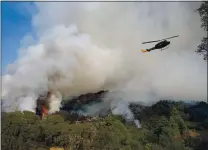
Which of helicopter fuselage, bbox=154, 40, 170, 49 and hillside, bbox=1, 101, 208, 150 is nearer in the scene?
helicopter fuselage, bbox=154, 40, 170, 49

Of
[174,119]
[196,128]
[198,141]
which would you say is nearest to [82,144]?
[198,141]

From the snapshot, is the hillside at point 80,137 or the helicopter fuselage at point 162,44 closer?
the helicopter fuselage at point 162,44

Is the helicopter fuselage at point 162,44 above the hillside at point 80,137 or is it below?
above

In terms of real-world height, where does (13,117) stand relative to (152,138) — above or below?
above

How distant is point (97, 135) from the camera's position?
81875mm

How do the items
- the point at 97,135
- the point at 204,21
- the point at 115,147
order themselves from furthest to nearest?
the point at 97,135
the point at 115,147
the point at 204,21

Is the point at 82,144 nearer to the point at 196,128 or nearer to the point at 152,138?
the point at 152,138

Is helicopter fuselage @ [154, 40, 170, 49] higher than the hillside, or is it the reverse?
helicopter fuselage @ [154, 40, 170, 49]

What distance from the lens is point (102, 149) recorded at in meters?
74.4

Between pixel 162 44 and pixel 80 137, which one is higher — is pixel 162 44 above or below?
above

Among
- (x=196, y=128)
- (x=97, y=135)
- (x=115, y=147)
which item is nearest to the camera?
(x=115, y=147)

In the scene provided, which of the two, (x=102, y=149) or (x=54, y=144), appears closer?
(x=102, y=149)

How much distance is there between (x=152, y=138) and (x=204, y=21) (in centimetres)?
8194

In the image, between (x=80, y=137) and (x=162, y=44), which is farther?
(x=80, y=137)
